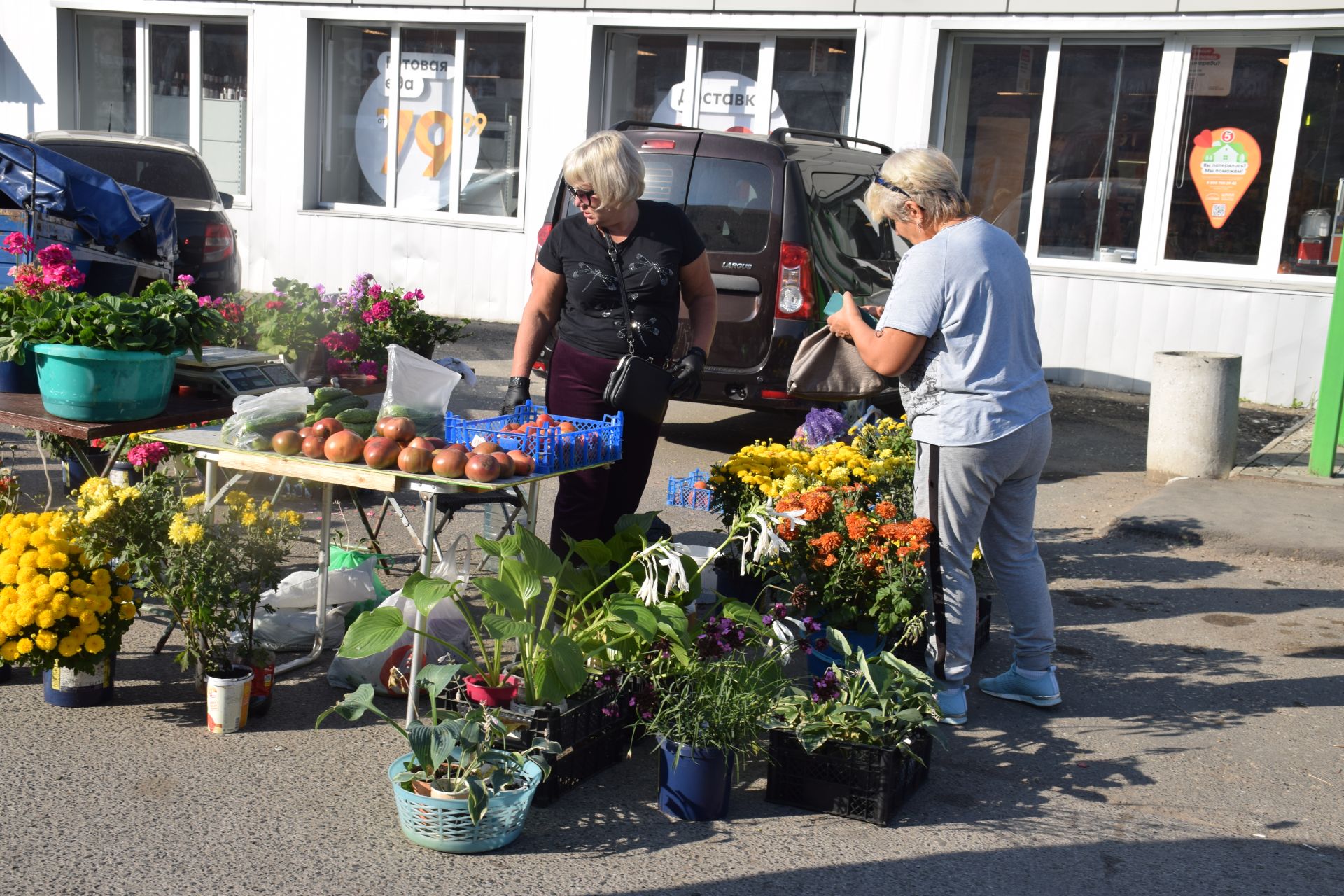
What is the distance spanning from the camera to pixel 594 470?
4711mm

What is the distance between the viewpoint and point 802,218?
310 inches

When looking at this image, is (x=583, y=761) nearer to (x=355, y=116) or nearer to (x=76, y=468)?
(x=76, y=468)

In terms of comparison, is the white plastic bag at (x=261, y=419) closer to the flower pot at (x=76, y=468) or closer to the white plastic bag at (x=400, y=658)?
the white plastic bag at (x=400, y=658)

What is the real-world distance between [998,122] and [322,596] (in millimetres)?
9956

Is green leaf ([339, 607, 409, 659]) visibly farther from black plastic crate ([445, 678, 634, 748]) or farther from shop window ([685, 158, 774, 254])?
shop window ([685, 158, 774, 254])

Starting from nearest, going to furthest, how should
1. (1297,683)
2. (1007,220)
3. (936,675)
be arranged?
(936,675)
(1297,683)
(1007,220)

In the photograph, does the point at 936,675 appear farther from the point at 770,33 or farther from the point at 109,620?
the point at 770,33

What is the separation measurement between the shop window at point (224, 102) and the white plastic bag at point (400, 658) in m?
13.0

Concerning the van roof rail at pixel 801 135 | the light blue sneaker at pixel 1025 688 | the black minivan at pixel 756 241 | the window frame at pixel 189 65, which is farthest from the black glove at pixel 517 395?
the window frame at pixel 189 65

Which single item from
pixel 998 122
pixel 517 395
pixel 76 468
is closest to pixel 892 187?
pixel 517 395

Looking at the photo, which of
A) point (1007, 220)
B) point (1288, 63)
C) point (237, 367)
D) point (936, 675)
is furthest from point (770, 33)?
point (936, 675)

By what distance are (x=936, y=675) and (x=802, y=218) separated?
407 cm

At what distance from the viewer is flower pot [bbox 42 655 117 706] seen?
4230 mm

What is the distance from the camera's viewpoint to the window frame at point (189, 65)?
15.7 m
